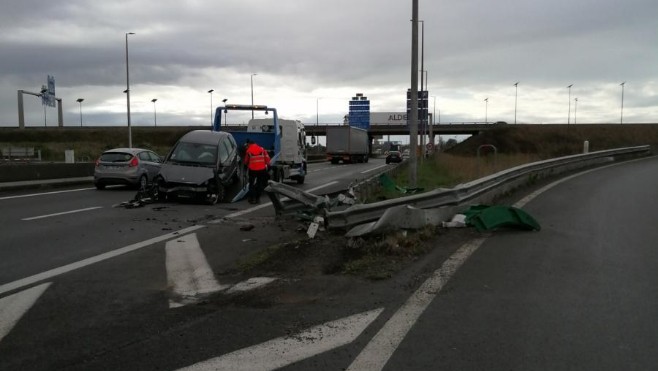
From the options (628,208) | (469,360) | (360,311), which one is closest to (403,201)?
(360,311)

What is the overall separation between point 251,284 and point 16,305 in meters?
2.35

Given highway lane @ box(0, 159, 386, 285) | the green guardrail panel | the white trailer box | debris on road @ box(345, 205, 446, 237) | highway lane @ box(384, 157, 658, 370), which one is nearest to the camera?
highway lane @ box(384, 157, 658, 370)

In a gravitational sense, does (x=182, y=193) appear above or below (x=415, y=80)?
below

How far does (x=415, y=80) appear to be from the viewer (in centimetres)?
1495

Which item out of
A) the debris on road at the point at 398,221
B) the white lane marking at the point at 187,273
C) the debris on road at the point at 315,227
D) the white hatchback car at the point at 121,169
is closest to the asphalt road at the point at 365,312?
the white lane marking at the point at 187,273

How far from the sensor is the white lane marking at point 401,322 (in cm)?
409

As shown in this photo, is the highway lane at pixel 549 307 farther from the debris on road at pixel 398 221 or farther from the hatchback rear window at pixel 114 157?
the hatchback rear window at pixel 114 157

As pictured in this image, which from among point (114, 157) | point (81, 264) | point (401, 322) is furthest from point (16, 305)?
point (114, 157)

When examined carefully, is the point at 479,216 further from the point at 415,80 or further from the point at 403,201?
the point at 415,80

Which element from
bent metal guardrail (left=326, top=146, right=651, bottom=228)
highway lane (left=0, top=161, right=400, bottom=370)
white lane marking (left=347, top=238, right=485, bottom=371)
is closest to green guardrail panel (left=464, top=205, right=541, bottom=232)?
bent metal guardrail (left=326, top=146, right=651, bottom=228)

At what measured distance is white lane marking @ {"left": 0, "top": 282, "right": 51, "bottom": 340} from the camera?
16.1 ft

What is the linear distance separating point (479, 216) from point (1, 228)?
864 centimetres

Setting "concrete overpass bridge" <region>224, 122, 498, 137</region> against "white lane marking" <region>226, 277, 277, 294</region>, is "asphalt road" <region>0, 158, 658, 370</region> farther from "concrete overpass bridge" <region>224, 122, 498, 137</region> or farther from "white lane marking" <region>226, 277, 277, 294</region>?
"concrete overpass bridge" <region>224, 122, 498, 137</region>

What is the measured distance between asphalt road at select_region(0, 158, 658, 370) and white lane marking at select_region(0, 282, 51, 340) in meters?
0.03
